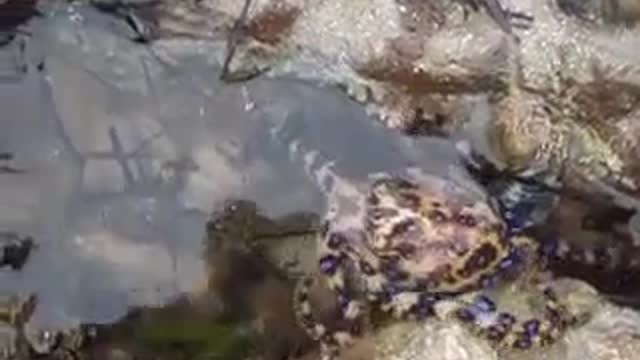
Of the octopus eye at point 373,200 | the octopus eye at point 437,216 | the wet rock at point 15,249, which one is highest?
the octopus eye at point 437,216

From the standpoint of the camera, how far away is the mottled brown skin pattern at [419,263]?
89.0 inches

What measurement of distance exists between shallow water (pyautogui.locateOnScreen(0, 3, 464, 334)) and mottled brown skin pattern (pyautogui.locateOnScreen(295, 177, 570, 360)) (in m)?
0.10

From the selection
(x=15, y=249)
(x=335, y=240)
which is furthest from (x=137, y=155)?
(x=335, y=240)

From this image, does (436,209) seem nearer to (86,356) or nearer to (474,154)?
(474,154)

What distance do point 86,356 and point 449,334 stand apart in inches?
23.1

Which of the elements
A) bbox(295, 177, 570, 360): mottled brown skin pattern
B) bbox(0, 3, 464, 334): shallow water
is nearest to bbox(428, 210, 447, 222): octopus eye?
bbox(295, 177, 570, 360): mottled brown skin pattern

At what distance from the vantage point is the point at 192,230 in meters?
2.33

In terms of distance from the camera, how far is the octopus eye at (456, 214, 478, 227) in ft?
7.47

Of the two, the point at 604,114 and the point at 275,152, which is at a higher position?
the point at 604,114

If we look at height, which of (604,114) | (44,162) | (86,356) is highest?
(604,114)

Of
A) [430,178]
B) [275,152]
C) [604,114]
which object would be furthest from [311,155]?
[604,114]

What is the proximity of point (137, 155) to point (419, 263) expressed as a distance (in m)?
0.51

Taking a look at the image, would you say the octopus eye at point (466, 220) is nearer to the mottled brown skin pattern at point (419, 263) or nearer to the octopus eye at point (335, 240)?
the mottled brown skin pattern at point (419, 263)

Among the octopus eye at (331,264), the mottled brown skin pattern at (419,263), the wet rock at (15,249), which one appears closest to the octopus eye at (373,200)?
the mottled brown skin pattern at (419,263)
